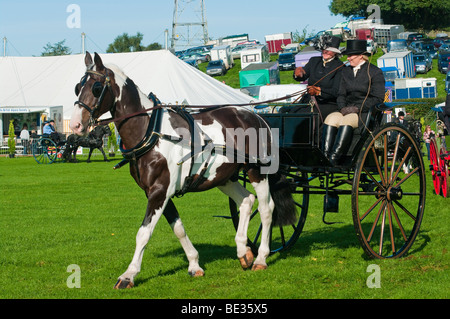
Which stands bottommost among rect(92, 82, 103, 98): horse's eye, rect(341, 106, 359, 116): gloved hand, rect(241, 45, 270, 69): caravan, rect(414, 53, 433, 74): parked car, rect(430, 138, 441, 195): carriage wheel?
rect(430, 138, 441, 195): carriage wheel

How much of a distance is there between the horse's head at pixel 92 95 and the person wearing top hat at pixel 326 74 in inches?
103

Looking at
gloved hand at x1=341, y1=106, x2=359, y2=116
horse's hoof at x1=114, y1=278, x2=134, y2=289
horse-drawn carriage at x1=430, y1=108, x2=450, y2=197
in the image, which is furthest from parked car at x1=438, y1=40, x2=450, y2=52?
horse's hoof at x1=114, y1=278, x2=134, y2=289

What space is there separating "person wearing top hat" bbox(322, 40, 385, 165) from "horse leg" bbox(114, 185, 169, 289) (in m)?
2.21

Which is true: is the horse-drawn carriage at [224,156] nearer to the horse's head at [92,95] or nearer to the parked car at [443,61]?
the horse's head at [92,95]

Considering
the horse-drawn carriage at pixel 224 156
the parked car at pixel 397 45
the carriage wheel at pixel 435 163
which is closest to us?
the horse-drawn carriage at pixel 224 156

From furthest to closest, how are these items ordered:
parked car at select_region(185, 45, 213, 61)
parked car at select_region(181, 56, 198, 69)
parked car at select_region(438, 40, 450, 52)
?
parked car at select_region(185, 45, 213, 61), parked car at select_region(181, 56, 198, 69), parked car at select_region(438, 40, 450, 52)

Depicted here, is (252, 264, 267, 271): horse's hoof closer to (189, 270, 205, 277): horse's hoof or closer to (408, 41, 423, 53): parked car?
(189, 270, 205, 277): horse's hoof

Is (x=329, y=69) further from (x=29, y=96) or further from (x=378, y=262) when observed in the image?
(x=29, y=96)

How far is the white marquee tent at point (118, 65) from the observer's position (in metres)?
31.5

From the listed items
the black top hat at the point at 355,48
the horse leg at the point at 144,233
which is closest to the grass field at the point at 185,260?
the horse leg at the point at 144,233

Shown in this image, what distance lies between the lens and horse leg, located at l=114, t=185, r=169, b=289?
6453mm

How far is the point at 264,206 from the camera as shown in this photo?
7.67m

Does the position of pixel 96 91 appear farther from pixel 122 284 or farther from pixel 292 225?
pixel 292 225
